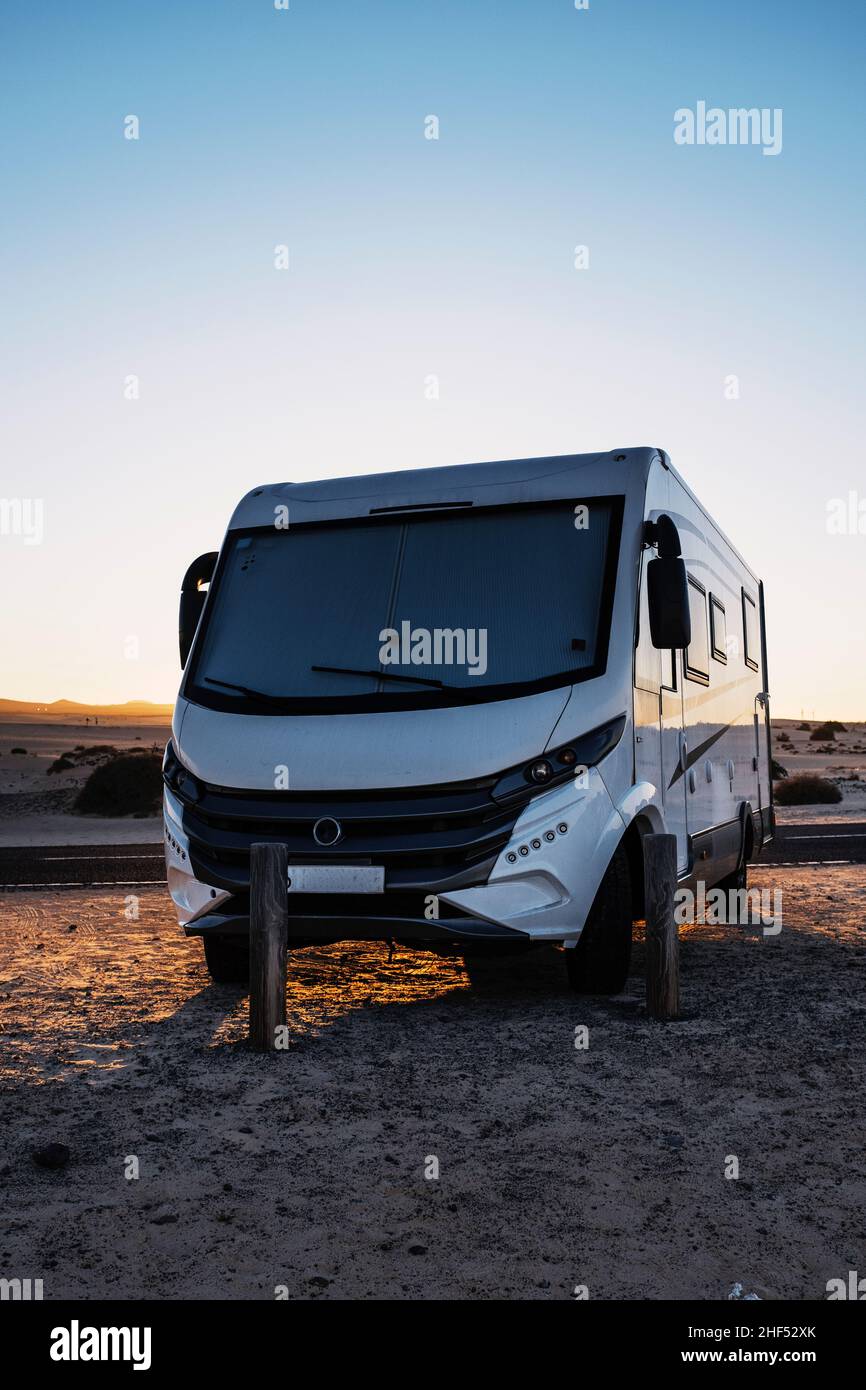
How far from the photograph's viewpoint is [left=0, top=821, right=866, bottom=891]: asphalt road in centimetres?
1353

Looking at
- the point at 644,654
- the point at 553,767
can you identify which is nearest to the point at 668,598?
the point at 644,654

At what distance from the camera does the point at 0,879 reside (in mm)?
13469

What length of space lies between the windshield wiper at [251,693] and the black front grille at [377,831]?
0.53 metres

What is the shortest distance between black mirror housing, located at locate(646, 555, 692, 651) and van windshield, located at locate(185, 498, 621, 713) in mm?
250

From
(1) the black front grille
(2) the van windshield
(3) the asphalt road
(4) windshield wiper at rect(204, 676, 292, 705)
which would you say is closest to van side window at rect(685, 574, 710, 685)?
(2) the van windshield

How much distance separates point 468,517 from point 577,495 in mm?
630

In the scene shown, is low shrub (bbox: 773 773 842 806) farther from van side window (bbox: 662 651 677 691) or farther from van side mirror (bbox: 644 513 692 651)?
van side mirror (bbox: 644 513 692 651)

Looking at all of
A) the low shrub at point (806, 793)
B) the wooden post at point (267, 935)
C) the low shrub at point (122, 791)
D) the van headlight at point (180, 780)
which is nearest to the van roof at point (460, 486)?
the van headlight at point (180, 780)

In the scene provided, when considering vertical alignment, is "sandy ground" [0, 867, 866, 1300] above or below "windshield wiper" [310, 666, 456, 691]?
below

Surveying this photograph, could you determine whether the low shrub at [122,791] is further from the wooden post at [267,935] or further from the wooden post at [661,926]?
the wooden post at [661,926]

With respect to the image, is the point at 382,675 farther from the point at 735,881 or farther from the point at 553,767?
the point at 735,881
